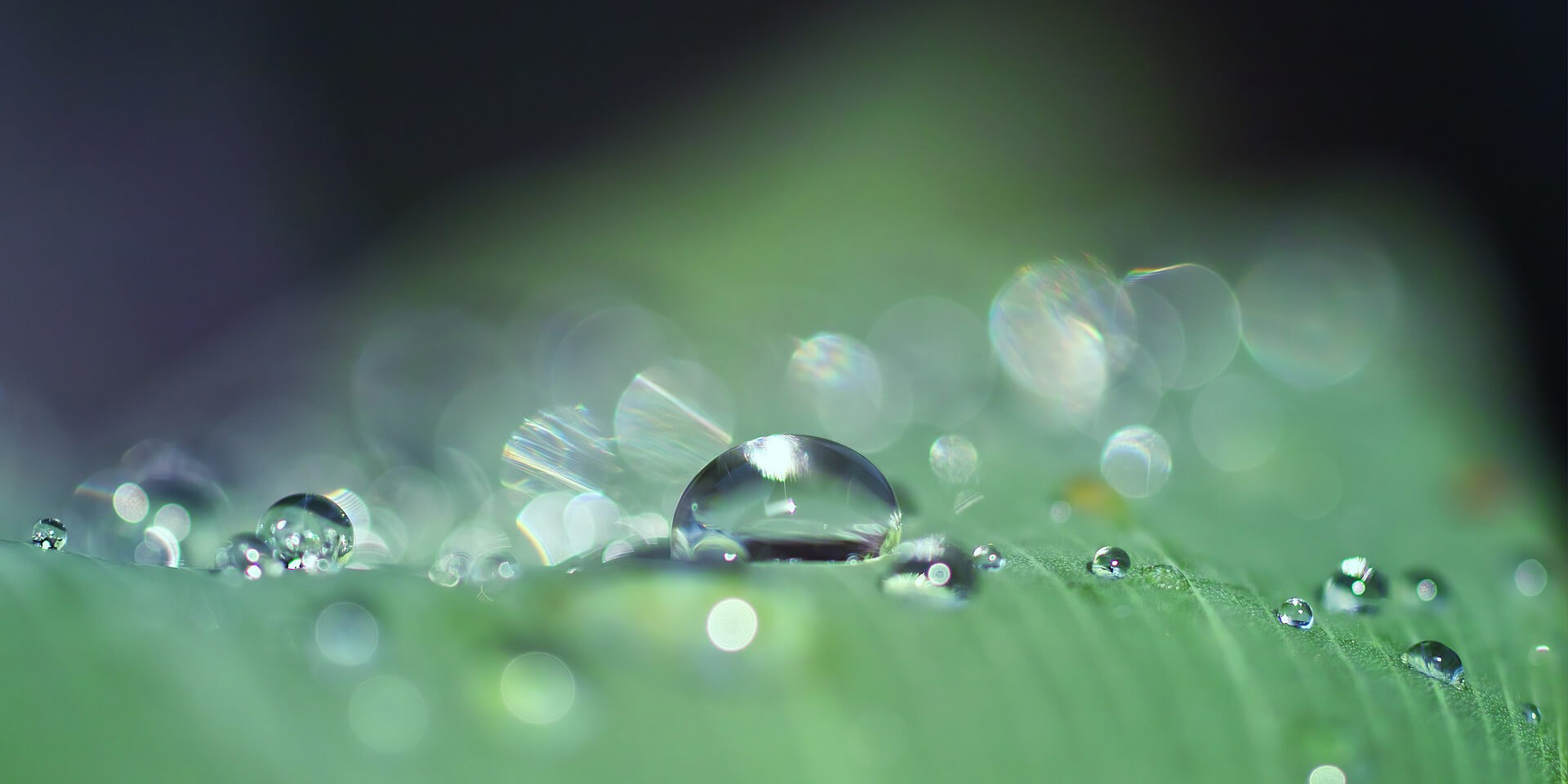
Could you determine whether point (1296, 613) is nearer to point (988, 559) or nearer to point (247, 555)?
point (988, 559)

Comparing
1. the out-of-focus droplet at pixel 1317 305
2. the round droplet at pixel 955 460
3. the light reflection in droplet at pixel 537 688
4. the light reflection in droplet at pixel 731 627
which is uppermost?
the out-of-focus droplet at pixel 1317 305

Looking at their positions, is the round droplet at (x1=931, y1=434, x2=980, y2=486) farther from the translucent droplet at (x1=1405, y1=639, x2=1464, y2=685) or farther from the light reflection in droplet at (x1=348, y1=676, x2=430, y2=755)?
the light reflection in droplet at (x1=348, y1=676, x2=430, y2=755)

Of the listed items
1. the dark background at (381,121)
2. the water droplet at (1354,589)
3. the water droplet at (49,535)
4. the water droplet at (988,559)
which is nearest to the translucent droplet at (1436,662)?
the water droplet at (1354,589)

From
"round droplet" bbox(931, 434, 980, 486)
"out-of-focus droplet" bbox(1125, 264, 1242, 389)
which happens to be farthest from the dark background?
"round droplet" bbox(931, 434, 980, 486)

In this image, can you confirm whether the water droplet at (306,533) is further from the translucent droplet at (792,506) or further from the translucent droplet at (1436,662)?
the translucent droplet at (1436,662)

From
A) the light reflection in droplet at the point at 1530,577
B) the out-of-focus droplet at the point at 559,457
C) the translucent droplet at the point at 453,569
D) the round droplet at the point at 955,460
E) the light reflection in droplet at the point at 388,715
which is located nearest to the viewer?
the light reflection in droplet at the point at 388,715

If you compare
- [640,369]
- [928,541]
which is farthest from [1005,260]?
[928,541]

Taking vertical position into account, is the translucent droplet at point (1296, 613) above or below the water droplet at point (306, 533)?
below
